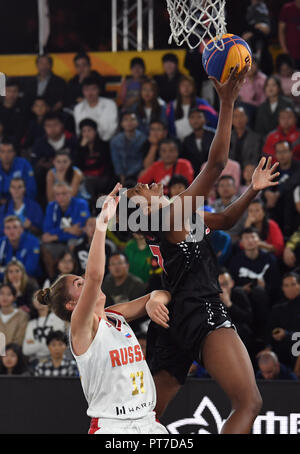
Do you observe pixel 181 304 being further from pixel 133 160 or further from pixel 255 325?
pixel 133 160

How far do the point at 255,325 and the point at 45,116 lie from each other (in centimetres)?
420

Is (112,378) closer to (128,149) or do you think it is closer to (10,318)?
(10,318)

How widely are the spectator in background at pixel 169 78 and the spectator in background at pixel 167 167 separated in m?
1.44

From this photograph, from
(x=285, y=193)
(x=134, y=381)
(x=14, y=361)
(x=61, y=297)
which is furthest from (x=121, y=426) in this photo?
(x=285, y=193)

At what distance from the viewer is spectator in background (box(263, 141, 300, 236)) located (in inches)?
336

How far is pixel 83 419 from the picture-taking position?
6453 mm

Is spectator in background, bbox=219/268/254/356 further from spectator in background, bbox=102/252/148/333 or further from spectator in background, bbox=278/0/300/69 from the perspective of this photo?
spectator in background, bbox=278/0/300/69

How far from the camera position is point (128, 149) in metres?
9.71

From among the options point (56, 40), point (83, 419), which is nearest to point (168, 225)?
point (83, 419)

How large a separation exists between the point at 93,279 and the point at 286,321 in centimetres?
372

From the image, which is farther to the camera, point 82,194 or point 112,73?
point 112,73

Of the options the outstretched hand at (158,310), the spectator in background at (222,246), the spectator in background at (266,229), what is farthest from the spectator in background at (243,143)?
the outstretched hand at (158,310)

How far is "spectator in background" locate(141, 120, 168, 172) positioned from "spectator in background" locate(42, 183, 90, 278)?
3.13 ft

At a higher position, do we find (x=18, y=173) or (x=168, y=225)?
(x=18, y=173)
